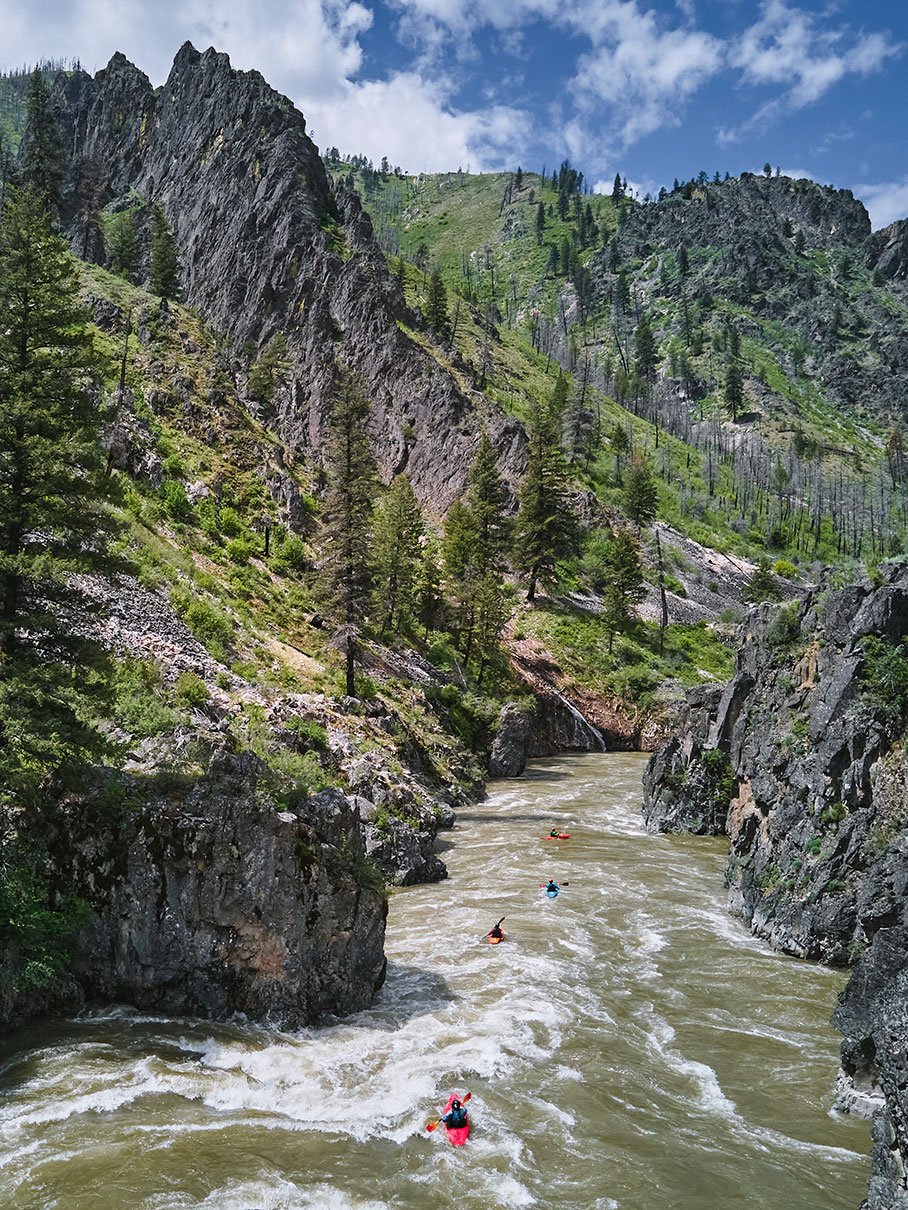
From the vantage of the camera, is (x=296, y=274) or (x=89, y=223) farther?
(x=89, y=223)

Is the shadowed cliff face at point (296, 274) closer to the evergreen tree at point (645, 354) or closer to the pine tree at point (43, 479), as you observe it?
A: the pine tree at point (43, 479)

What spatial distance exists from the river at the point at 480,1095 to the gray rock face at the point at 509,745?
24.2 metres

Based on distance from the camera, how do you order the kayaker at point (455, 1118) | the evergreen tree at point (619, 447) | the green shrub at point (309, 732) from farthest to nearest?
the evergreen tree at point (619, 447)
the green shrub at point (309, 732)
the kayaker at point (455, 1118)

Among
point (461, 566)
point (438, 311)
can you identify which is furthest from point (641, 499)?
point (438, 311)

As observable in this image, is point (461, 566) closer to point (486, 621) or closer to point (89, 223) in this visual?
point (486, 621)

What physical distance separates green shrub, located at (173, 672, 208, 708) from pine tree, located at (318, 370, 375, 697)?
982 centimetres

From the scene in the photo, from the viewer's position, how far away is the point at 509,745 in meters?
44.8

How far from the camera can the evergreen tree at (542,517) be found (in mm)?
65188

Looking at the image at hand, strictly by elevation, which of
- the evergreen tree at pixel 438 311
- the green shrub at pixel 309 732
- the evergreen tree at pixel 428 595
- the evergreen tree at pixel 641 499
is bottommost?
the green shrub at pixel 309 732

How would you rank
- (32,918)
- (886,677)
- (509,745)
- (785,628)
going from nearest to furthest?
1. (32,918)
2. (886,677)
3. (785,628)
4. (509,745)

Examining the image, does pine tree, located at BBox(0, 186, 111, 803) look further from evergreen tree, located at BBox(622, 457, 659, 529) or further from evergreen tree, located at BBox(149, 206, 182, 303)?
evergreen tree, located at BBox(622, 457, 659, 529)

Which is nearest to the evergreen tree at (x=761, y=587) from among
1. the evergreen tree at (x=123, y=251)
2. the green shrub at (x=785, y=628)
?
the green shrub at (x=785, y=628)

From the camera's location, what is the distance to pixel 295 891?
1454 cm

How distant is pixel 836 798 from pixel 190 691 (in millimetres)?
19201
